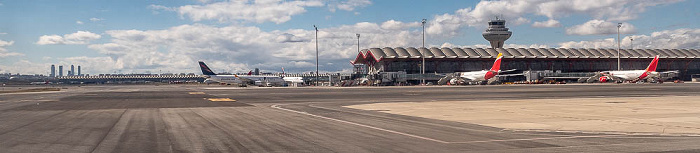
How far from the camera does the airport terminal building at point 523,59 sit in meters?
142

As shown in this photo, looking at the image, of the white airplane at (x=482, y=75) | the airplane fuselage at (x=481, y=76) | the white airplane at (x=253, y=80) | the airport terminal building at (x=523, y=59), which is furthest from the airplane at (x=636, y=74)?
the white airplane at (x=253, y=80)

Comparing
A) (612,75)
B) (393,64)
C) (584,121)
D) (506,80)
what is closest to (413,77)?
(393,64)

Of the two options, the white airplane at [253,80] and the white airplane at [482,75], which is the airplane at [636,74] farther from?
the white airplane at [253,80]

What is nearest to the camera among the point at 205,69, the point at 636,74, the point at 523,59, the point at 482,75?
the point at 482,75

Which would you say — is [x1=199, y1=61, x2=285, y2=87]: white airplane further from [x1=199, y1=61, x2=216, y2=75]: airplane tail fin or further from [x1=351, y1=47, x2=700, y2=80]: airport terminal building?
[x1=351, y1=47, x2=700, y2=80]: airport terminal building

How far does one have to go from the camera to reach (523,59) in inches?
5881

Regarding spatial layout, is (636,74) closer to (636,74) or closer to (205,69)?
(636,74)

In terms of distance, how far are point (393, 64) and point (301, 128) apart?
4964 inches

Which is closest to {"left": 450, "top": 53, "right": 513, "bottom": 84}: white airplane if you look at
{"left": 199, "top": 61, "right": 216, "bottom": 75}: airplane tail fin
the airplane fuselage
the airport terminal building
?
the airplane fuselage

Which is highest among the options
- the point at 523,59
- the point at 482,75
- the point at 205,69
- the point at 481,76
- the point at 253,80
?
the point at 523,59

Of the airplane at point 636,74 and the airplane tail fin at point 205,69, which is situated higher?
the airplane tail fin at point 205,69

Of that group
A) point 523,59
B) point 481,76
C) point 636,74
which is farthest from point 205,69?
point 636,74

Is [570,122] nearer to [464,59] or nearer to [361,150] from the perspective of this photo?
A: [361,150]

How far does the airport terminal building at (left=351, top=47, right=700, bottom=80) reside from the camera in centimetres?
14238
